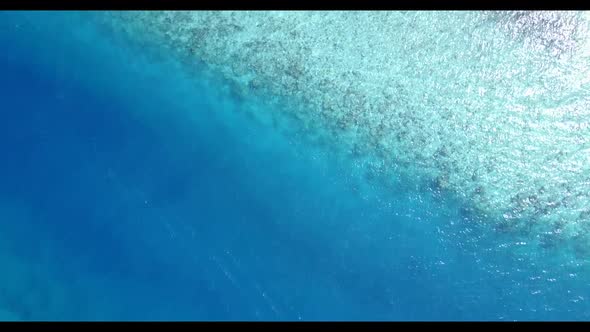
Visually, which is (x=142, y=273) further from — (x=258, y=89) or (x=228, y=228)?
(x=258, y=89)

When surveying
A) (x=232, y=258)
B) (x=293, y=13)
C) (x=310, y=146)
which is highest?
(x=293, y=13)

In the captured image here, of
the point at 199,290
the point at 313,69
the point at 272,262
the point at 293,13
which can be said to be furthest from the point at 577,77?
the point at 199,290

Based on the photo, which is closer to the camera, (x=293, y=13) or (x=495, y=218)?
(x=495, y=218)

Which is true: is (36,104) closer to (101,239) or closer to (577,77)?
(101,239)

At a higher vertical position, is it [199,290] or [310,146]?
[310,146]
